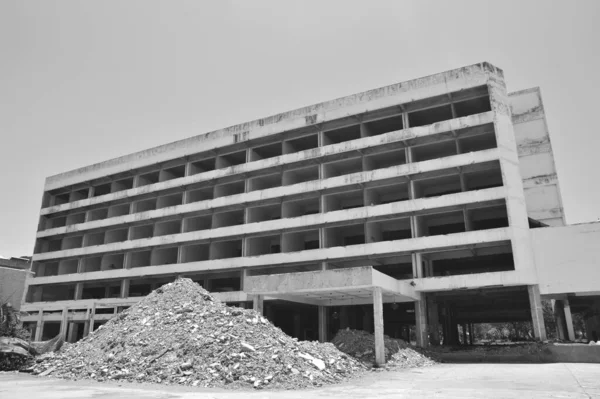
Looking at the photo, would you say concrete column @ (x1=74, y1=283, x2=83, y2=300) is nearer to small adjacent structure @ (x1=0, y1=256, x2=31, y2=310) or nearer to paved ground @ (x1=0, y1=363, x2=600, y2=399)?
small adjacent structure @ (x1=0, y1=256, x2=31, y2=310)

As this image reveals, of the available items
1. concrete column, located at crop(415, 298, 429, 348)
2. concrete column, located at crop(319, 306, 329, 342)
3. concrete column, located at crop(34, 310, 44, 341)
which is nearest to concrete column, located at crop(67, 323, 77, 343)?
concrete column, located at crop(34, 310, 44, 341)

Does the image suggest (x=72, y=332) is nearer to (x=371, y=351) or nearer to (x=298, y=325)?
(x=298, y=325)

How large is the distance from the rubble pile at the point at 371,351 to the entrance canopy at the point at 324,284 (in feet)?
7.01

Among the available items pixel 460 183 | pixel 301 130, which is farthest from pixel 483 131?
pixel 301 130

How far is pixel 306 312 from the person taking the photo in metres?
38.5

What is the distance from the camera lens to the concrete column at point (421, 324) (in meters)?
27.1

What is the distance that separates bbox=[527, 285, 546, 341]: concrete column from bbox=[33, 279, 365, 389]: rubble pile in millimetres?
12836

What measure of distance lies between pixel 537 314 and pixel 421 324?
6.41 metres

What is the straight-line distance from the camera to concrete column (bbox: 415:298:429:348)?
27062mm

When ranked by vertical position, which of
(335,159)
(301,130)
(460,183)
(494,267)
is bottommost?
→ (494,267)

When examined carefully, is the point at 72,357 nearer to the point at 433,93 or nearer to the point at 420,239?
the point at 420,239

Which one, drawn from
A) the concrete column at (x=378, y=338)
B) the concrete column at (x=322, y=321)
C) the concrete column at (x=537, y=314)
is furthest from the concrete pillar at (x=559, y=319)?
the concrete column at (x=378, y=338)

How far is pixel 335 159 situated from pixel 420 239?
30.7ft

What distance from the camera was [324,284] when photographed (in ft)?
68.2
